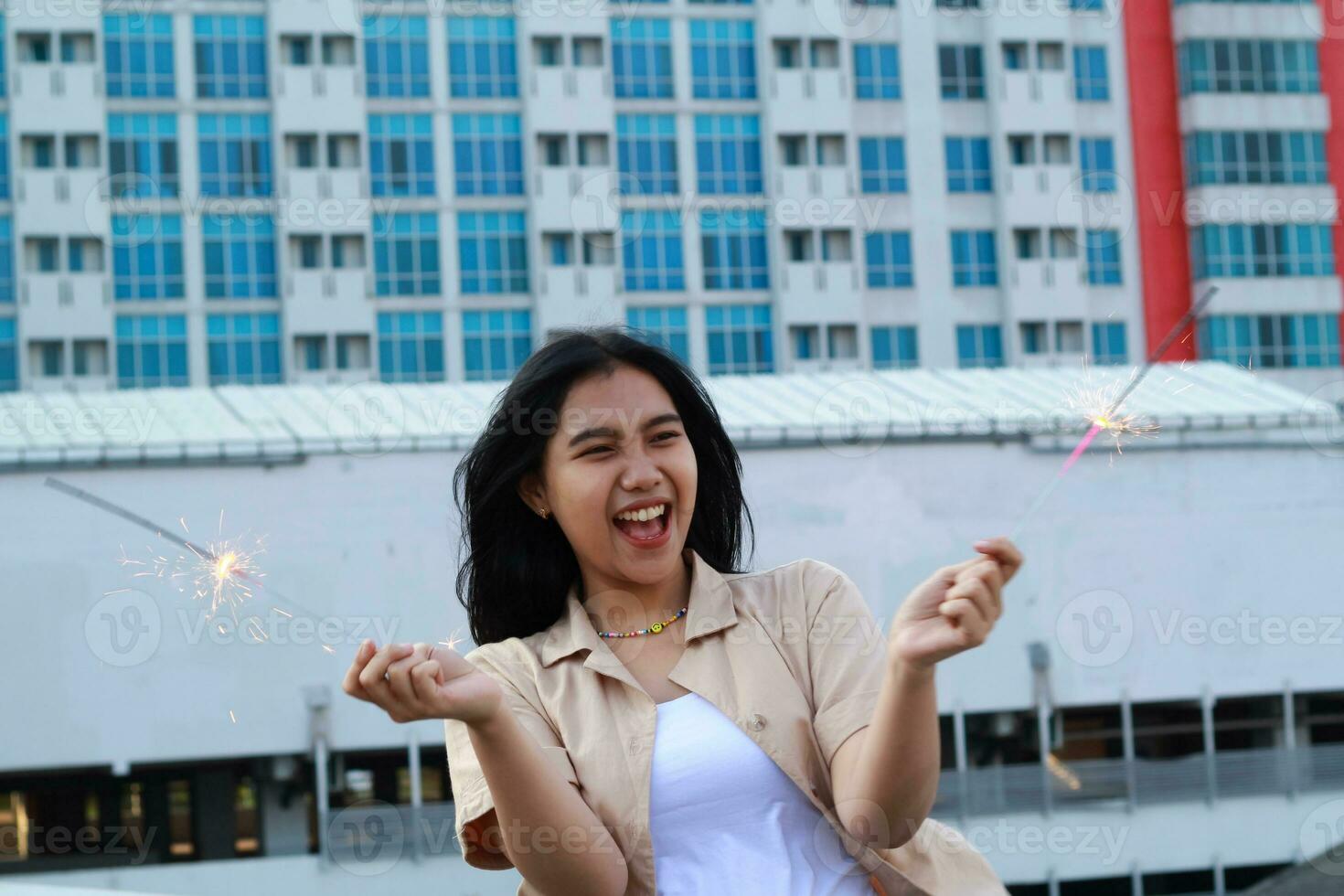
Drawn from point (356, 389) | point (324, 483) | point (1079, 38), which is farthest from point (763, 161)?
point (324, 483)

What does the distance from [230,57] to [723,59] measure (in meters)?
10.2

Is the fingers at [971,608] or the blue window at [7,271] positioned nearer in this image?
the fingers at [971,608]

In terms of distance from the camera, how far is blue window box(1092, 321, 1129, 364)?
1444 inches

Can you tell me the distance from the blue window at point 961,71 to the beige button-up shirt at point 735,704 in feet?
120

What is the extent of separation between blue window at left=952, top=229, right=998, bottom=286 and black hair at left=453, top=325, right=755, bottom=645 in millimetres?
35288

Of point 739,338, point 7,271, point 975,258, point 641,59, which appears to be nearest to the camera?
point 7,271

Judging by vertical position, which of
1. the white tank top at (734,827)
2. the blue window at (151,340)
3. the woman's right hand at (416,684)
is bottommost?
the white tank top at (734,827)

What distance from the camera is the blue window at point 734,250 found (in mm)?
35438

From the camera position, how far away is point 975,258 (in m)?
37.4

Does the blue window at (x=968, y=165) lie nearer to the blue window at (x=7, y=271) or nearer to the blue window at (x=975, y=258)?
the blue window at (x=975, y=258)

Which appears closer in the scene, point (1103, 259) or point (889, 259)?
point (889, 259)

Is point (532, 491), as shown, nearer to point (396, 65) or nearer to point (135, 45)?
point (396, 65)

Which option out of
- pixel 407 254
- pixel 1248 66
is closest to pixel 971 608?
pixel 407 254

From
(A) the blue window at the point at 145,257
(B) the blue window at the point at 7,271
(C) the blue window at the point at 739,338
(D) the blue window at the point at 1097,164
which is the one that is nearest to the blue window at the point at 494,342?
(C) the blue window at the point at 739,338
